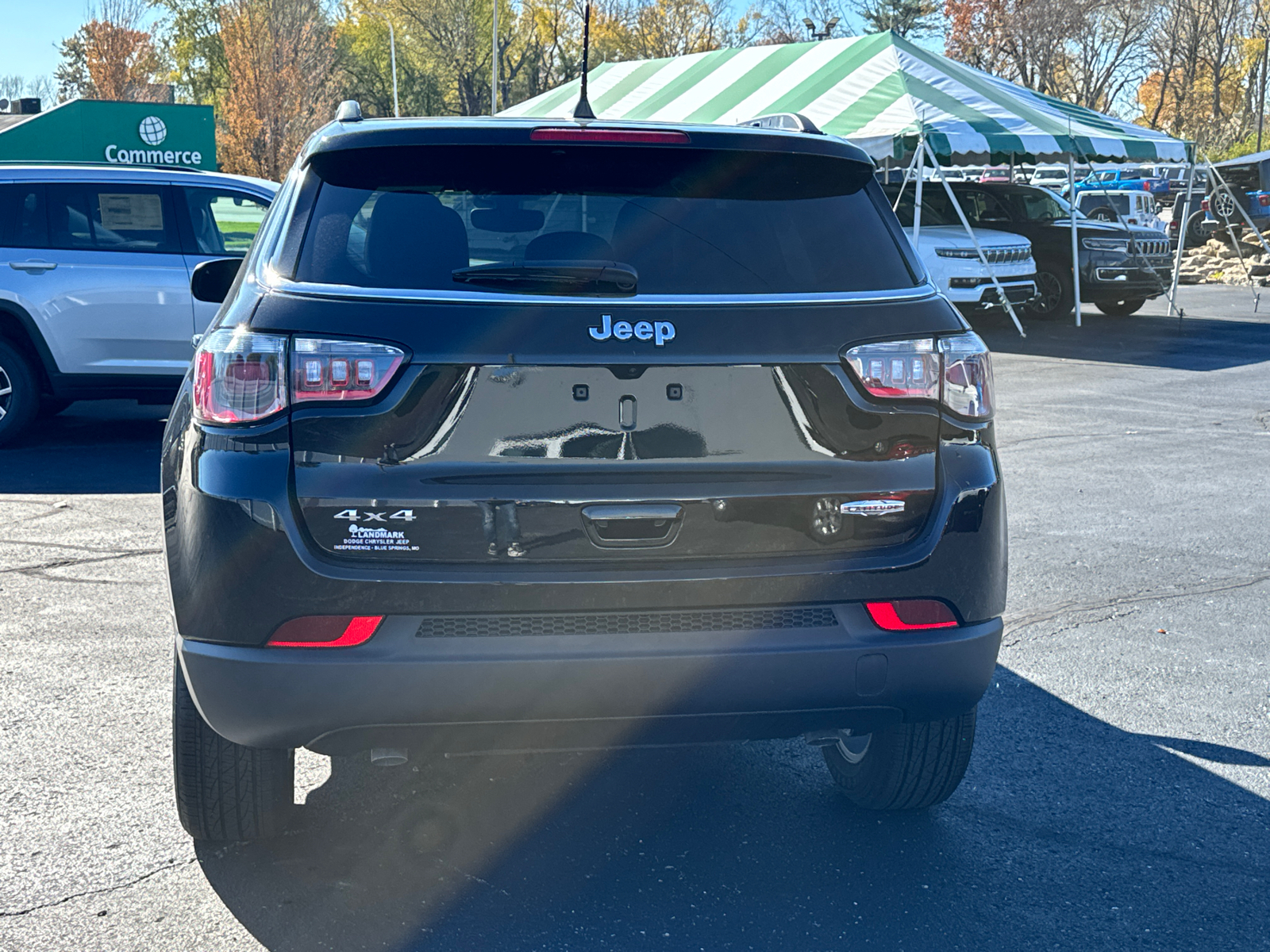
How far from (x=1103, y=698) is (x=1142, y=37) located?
2259 inches

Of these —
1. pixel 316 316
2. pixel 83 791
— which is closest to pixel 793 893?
pixel 316 316

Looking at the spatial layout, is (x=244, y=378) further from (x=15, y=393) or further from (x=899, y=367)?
(x=15, y=393)

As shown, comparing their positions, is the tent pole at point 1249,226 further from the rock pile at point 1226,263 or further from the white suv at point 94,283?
the white suv at point 94,283

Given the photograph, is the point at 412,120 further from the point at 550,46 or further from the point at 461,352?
the point at 550,46

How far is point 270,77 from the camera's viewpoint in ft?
135

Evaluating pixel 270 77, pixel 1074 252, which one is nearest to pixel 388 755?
pixel 1074 252

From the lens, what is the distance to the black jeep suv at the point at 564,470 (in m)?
2.62

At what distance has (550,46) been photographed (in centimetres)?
6881

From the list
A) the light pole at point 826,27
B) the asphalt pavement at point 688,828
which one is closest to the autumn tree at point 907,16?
the light pole at point 826,27

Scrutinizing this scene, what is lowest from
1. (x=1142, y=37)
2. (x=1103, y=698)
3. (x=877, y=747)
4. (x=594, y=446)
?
(x=1103, y=698)

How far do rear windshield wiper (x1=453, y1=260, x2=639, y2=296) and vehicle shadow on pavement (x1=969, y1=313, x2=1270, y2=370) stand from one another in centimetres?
1311

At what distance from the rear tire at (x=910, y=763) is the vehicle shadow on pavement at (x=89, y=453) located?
5.41m

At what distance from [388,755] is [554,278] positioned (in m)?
1.07

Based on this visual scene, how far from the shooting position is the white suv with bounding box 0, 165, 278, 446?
8.87 metres
